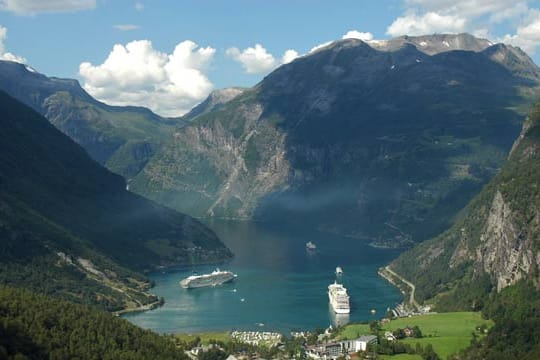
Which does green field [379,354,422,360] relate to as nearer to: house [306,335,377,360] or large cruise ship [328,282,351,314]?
house [306,335,377,360]

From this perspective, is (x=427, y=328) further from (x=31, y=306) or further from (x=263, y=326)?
(x=31, y=306)

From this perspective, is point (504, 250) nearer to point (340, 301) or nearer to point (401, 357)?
point (340, 301)

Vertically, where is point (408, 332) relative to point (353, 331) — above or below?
below

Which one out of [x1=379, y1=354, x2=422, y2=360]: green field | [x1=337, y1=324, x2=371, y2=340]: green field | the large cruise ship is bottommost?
[x1=379, y1=354, x2=422, y2=360]: green field

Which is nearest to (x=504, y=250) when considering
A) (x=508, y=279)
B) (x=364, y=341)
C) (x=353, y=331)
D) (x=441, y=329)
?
(x=508, y=279)

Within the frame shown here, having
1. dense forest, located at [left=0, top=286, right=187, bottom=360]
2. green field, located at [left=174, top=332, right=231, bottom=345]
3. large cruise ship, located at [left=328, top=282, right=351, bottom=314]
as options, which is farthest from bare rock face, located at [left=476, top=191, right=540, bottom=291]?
dense forest, located at [left=0, top=286, right=187, bottom=360]

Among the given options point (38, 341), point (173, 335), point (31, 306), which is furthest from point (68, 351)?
point (173, 335)
